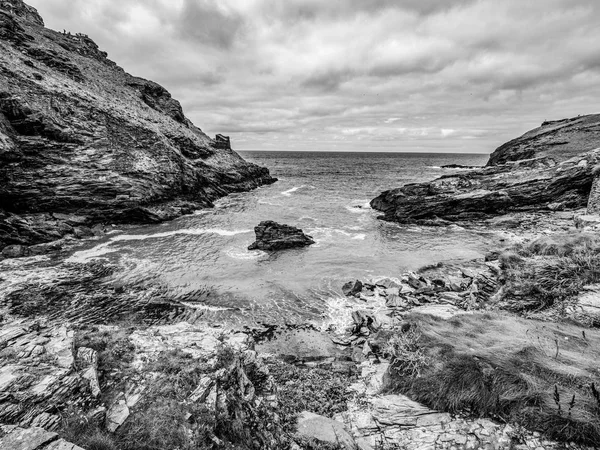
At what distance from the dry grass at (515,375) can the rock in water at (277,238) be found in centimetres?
1979

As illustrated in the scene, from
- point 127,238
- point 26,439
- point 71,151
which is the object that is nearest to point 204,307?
point 26,439

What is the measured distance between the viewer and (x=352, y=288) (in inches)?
760

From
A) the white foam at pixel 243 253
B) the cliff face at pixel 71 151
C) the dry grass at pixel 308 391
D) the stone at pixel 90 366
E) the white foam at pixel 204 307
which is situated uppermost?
the cliff face at pixel 71 151

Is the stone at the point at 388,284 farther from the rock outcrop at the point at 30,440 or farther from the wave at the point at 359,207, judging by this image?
the wave at the point at 359,207

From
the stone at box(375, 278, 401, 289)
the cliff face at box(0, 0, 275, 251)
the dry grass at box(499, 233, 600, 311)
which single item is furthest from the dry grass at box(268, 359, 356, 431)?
the cliff face at box(0, 0, 275, 251)

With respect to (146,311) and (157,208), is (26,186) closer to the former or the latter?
(157,208)

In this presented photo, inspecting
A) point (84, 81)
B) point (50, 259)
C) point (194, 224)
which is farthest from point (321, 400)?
point (84, 81)

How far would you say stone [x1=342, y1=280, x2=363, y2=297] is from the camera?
19.1 m

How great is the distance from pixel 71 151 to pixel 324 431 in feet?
141

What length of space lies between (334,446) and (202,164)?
198ft

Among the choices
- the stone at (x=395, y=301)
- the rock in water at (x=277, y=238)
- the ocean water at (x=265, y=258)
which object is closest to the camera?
the stone at (x=395, y=301)

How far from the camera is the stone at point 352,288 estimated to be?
62.5ft

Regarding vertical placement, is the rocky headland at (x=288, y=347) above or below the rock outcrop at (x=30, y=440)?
below

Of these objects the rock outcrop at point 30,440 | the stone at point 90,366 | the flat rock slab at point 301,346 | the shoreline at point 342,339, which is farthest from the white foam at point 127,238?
the rock outcrop at point 30,440
